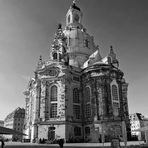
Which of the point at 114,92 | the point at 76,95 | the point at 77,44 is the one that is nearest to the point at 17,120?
the point at 77,44

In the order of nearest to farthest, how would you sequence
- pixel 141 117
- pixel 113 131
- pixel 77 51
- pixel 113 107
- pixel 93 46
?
pixel 113 131, pixel 113 107, pixel 77 51, pixel 93 46, pixel 141 117

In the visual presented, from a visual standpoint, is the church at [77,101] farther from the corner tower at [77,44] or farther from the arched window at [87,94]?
the corner tower at [77,44]

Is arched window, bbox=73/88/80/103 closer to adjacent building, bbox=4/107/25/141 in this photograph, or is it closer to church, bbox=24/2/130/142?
church, bbox=24/2/130/142

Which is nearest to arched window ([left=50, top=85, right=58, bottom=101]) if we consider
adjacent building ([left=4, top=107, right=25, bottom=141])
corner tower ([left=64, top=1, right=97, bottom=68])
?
corner tower ([left=64, top=1, right=97, bottom=68])

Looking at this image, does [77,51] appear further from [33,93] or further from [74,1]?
[74,1]

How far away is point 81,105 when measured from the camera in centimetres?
6044

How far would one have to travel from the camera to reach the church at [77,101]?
54.1 meters

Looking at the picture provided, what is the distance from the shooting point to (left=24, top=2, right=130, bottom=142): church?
54125 millimetres

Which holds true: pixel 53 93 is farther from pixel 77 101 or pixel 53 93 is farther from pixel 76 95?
pixel 77 101

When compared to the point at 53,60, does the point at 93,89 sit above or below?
below

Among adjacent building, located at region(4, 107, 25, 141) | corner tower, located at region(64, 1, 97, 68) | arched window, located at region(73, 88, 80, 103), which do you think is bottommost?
adjacent building, located at region(4, 107, 25, 141)

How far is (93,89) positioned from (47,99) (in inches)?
510

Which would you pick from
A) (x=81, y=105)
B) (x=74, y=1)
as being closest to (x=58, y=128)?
(x=81, y=105)

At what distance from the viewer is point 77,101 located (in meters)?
60.7
